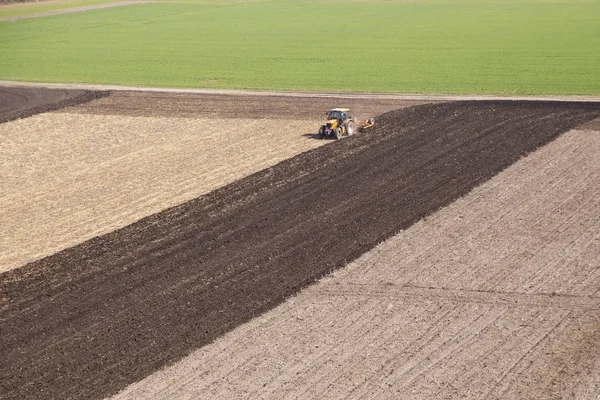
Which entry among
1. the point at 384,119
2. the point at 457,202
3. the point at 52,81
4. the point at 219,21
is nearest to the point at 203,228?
the point at 457,202

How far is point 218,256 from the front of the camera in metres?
36.2

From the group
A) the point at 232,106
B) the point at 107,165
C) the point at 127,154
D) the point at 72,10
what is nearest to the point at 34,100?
the point at 232,106

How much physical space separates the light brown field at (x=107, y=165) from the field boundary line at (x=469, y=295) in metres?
11.5

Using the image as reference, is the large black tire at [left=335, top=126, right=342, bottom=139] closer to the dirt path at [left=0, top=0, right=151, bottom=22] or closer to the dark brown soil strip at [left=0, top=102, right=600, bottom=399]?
the dark brown soil strip at [left=0, top=102, right=600, bottom=399]

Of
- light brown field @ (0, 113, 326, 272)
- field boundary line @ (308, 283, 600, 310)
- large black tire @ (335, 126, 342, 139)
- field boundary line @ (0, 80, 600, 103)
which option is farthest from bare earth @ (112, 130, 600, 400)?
field boundary line @ (0, 80, 600, 103)

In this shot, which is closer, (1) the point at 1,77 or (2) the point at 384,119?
(2) the point at 384,119

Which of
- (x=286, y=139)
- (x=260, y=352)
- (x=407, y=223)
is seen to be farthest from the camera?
(x=286, y=139)

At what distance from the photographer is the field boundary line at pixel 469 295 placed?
1236 inches

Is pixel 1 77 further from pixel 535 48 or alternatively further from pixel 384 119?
pixel 535 48

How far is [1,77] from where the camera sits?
3201 inches

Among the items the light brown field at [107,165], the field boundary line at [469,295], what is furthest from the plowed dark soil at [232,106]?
the field boundary line at [469,295]

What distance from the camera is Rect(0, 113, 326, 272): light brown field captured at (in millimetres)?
41062

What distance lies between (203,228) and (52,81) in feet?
139

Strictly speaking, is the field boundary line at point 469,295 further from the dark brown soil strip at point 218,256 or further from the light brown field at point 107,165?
the light brown field at point 107,165
